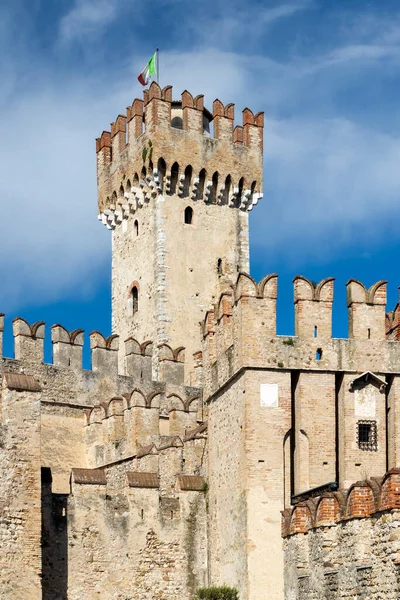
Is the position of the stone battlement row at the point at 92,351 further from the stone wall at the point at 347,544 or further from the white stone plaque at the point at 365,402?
the stone wall at the point at 347,544

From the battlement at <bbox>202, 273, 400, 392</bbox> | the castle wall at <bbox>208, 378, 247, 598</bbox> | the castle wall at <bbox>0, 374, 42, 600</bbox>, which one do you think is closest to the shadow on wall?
the castle wall at <bbox>0, 374, 42, 600</bbox>

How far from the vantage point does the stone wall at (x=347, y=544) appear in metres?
24.6

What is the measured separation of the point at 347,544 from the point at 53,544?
8493 mm

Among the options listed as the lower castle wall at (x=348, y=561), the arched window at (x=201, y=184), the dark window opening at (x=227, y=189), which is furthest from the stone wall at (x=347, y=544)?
the dark window opening at (x=227, y=189)

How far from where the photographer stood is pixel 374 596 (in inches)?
987

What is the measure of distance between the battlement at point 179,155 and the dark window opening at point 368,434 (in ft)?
68.0

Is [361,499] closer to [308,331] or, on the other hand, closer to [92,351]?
[308,331]

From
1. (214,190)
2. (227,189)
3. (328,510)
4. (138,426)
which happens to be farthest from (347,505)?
(227,189)

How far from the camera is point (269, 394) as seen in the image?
105ft

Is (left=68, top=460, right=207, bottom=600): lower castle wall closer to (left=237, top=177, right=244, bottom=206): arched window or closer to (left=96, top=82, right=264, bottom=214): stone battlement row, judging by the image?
(left=96, top=82, right=264, bottom=214): stone battlement row

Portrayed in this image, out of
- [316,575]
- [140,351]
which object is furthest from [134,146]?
[316,575]

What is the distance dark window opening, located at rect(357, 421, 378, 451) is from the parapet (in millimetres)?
3097

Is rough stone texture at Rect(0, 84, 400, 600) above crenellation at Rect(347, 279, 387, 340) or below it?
below

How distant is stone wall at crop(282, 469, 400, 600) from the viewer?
24.6 metres
